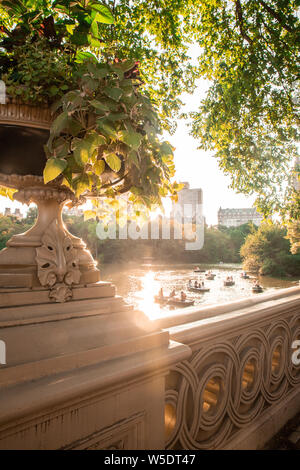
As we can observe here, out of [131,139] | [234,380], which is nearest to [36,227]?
[131,139]

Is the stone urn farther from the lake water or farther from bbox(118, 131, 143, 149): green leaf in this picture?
the lake water

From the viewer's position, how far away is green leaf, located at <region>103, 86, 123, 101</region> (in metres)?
0.93

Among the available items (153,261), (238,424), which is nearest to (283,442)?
(238,424)

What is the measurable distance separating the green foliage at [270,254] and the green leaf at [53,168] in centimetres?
4892

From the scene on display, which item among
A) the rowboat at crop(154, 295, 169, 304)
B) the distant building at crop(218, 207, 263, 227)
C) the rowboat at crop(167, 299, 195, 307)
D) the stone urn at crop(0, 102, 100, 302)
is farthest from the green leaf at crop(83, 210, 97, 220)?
the distant building at crop(218, 207, 263, 227)

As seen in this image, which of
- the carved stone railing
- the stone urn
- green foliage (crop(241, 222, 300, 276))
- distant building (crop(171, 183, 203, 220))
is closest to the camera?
the stone urn

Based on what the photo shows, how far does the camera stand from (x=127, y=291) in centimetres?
3188

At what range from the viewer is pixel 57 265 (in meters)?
1.05

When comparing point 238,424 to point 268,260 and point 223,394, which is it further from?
point 268,260

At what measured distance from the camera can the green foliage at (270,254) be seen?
4556cm

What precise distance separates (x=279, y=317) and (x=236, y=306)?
47 cm

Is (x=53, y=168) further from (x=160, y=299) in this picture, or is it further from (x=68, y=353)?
(x=160, y=299)

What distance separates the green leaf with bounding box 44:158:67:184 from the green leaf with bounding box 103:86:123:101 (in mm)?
318

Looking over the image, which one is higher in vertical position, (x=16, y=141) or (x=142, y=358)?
(x=16, y=141)
